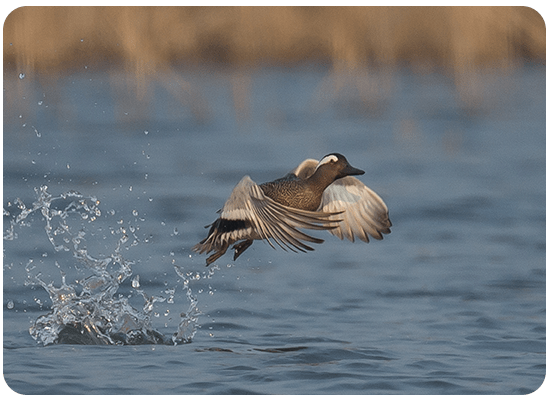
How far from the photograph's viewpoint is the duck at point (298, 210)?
4.96m

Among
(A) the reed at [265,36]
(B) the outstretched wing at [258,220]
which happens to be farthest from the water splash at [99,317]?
(A) the reed at [265,36]

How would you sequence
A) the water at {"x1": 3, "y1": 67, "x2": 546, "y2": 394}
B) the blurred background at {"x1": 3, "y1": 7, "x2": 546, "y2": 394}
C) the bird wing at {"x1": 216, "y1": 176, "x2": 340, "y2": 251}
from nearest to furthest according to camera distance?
the bird wing at {"x1": 216, "y1": 176, "x2": 340, "y2": 251}, the water at {"x1": 3, "y1": 67, "x2": 546, "y2": 394}, the blurred background at {"x1": 3, "y1": 7, "x2": 546, "y2": 394}

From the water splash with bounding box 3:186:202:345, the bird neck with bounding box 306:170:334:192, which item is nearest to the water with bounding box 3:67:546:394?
the water splash with bounding box 3:186:202:345

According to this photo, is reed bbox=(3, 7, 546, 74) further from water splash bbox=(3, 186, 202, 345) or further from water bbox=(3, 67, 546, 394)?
water splash bbox=(3, 186, 202, 345)

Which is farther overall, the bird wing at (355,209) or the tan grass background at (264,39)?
the tan grass background at (264,39)

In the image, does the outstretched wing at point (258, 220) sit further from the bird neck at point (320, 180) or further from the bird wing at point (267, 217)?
the bird neck at point (320, 180)

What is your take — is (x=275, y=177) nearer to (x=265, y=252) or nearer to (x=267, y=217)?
(x=265, y=252)

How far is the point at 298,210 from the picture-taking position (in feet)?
16.4

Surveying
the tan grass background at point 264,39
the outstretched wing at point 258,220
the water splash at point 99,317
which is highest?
the tan grass background at point 264,39

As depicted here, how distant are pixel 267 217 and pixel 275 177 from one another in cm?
478

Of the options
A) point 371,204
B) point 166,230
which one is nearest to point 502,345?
point 371,204

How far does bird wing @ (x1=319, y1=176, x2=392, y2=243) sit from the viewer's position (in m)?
5.83

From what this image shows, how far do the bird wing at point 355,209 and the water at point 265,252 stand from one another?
677 millimetres

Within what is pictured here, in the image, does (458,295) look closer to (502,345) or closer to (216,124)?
(502,345)
